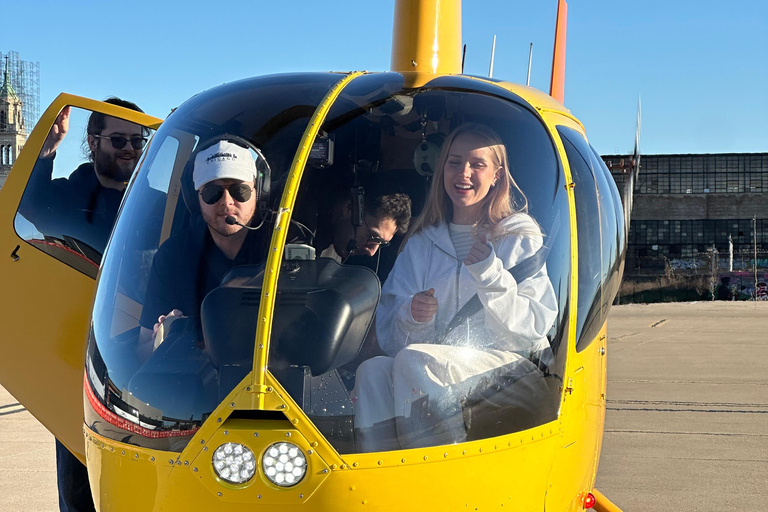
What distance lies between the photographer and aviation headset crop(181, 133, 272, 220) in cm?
297

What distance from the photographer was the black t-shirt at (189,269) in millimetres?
2812

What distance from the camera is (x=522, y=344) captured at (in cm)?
282

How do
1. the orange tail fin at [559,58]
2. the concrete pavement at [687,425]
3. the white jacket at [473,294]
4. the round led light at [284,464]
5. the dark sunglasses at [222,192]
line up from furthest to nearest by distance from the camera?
the orange tail fin at [559,58] → the concrete pavement at [687,425] → the dark sunglasses at [222,192] → the white jacket at [473,294] → the round led light at [284,464]

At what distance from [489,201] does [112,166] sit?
240 centimetres

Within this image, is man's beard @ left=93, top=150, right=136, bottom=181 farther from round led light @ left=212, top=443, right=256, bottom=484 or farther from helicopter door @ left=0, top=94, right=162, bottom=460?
round led light @ left=212, top=443, right=256, bottom=484

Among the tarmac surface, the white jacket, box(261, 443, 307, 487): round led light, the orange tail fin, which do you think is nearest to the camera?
box(261, 443, 307, 487): round led light

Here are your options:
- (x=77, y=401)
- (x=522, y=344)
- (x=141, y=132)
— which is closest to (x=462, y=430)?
(x=522, y=344)

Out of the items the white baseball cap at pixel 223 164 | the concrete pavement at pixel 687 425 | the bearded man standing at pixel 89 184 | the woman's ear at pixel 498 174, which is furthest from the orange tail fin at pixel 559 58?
the white baseball cap at pixel 223 164

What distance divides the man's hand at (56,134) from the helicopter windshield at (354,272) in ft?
4.34

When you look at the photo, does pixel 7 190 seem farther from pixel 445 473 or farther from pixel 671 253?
pixel 671 253

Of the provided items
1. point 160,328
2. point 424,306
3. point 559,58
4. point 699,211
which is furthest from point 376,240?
point 699,211

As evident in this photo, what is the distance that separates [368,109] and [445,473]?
4.50ft

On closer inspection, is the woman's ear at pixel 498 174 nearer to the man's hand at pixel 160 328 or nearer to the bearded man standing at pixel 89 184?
the man's hand at pixel 160 328

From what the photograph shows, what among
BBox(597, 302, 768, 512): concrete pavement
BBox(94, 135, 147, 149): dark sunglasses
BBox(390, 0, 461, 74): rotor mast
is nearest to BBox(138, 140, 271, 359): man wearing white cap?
BBox(94, 135, 147, 149): dark sunglasses
